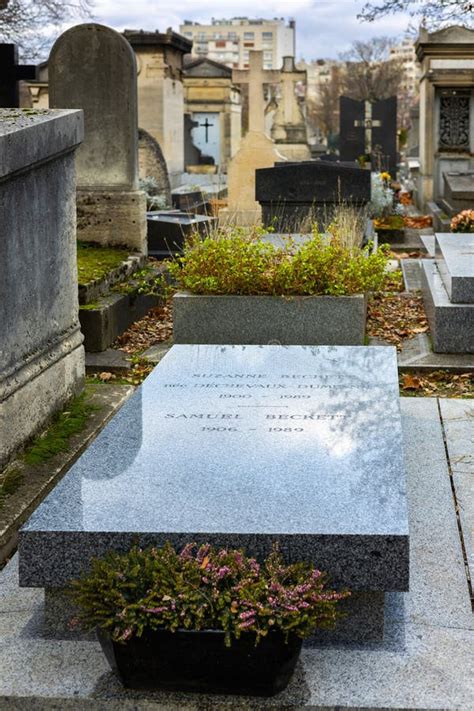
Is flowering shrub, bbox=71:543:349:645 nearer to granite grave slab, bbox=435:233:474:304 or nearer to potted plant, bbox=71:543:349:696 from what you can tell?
potted plant, bbox=71:543:349:696

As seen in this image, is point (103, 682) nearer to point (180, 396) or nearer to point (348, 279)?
point (180, 396)

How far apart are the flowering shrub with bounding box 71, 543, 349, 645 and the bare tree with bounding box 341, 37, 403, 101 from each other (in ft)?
208

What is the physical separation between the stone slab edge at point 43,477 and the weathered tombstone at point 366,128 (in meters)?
19.8

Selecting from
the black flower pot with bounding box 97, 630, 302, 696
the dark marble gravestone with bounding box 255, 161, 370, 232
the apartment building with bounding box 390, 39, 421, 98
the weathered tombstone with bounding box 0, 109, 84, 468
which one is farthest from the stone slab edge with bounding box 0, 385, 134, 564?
the apartment building with bounding box 390, 39, 421, 98

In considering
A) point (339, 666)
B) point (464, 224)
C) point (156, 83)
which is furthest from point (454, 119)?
point (339, 666)

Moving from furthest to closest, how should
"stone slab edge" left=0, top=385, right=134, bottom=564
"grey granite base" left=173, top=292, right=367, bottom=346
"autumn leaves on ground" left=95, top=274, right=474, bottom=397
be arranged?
"grey granite base" left=173, top=292, right=367, bottom=346 → "autumn leaves on ground" left=95, top=274, right=474, bottom=397 → "stone slab edge" left=0, top=385, right=134, bottom=564

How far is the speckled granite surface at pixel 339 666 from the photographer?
9.90ft

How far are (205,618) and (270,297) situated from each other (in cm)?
470

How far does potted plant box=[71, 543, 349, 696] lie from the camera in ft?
9.58

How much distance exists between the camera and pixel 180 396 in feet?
16.2

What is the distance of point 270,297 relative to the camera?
7.52m

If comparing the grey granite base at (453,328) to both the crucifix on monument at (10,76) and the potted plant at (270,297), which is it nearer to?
the potted plant at (270,297)

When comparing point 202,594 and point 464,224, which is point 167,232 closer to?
point 464,224

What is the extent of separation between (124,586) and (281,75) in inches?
1163
